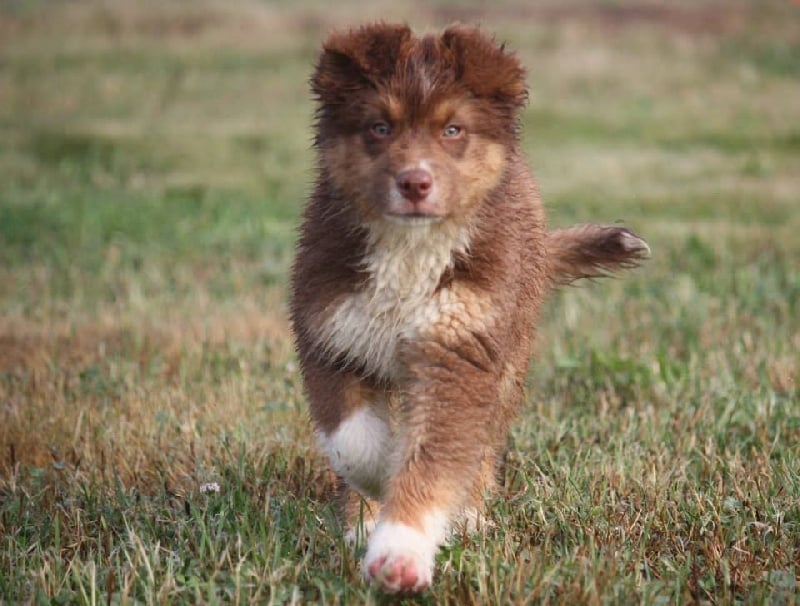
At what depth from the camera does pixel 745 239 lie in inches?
434

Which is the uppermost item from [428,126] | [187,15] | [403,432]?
[428,126]

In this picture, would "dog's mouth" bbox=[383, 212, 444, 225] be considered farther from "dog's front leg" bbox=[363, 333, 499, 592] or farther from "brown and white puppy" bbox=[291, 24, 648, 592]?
"dog's front leg" bbox=[363, 333, 499, 592]

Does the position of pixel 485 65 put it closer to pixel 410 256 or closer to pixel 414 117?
pixel 414 117

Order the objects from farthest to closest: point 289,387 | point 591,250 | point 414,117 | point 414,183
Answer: point 289,387 < point 591,250 < point 414,117 < point 414,183

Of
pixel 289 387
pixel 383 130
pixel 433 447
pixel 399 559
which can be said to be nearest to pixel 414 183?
pixel 383 130

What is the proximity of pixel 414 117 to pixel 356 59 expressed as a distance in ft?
0.94

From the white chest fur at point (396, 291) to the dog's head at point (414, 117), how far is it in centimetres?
10

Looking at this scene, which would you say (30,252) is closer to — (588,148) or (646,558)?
(646,558)

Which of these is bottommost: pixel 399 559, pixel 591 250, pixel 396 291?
pixel 399 559

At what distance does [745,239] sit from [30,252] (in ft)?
21.2

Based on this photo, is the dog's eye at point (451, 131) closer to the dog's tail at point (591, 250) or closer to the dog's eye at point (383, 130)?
the dog's eye at point (383, 130)

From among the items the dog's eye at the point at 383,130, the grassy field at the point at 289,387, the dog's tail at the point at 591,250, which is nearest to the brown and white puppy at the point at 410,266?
the dog's eye at the point at 383,130

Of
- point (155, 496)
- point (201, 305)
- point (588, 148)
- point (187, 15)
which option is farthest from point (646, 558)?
point (187, 15)

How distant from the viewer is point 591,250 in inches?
216
